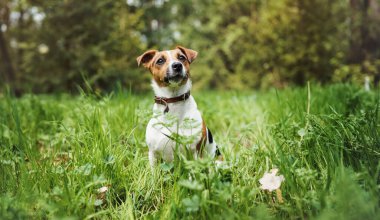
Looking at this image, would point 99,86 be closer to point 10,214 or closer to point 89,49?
point 89,49

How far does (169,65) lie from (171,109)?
0.38 m

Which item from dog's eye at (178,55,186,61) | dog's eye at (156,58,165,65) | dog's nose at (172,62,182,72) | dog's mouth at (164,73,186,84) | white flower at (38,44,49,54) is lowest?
white flower at (38,44,49,54)

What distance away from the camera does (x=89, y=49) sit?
930 cm

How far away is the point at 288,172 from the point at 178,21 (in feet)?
57.2

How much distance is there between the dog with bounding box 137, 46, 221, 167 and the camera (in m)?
2.59

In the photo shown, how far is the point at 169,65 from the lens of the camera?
111 inches

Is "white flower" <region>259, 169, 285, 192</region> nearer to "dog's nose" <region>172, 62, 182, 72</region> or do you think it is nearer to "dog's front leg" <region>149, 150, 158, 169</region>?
"dog's front leg" <region>149, 150, 158, 169</region>

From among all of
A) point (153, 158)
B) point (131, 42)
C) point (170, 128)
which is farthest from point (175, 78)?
point (131, 42)

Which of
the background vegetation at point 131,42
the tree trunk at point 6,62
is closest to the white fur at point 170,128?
the background vegetation at point 131,42

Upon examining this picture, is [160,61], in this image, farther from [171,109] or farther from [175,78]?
[171,109]

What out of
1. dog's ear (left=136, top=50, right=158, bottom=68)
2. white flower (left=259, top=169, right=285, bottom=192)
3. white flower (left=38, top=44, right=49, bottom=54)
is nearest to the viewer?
white flower (left=259, top=169, right=285, bottom=192)

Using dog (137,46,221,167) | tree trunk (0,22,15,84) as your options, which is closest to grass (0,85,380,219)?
dog (137,46,221,167)

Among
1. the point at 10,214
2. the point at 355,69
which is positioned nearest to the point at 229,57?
the point at 355,69

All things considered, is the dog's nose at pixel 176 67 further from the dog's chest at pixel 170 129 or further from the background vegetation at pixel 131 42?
the background vegetation at pixel 131 42
